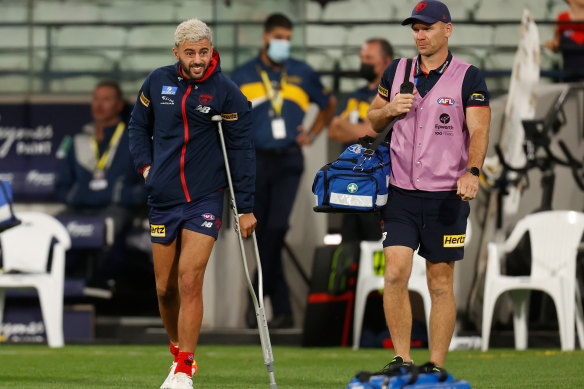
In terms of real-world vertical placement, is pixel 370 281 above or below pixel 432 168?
below

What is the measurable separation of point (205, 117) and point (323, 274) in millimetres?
4148

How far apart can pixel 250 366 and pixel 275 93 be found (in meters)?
3.44

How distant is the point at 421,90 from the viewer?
6.49m

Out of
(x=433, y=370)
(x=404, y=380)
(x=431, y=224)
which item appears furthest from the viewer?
(x=431, y=224)

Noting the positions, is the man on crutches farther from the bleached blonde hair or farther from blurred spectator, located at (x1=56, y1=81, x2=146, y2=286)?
blurred spectator, located at (x1=56, y1=81, x2=146, y2=286)

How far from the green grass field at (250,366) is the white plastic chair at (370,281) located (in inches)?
13.4

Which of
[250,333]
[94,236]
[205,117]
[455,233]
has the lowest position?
[250,333]

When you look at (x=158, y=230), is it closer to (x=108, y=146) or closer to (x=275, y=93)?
(x=275, y=93)

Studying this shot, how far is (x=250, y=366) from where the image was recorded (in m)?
8.63

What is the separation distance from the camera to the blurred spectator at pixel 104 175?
1173 cm

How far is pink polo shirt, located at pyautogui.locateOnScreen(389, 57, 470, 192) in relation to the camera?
6414mm

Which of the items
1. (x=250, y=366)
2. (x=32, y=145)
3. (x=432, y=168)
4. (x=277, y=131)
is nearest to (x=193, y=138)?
(x=432, y=168)

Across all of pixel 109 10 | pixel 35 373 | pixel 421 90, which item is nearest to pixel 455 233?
pixel 421 90

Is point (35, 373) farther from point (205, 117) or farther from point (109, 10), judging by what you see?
point (109, 10)
